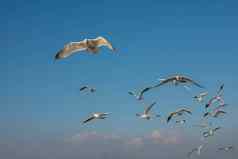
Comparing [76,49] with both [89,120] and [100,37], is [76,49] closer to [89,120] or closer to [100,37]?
[100,37]

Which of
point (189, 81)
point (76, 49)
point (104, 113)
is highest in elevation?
point (104, 113)

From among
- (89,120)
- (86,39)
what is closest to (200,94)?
(89,120)

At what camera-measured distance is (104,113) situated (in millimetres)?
56031

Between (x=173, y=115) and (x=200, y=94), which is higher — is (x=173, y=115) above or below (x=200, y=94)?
below

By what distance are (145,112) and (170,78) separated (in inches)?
1158

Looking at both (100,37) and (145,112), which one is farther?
(145,112)

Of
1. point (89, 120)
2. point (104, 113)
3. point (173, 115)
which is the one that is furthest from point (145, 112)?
point (89, 120)

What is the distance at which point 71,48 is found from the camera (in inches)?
1133

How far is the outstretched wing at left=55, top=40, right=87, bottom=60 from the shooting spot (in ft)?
86.9

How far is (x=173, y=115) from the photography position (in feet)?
201

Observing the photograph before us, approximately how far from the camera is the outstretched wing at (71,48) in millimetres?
26487

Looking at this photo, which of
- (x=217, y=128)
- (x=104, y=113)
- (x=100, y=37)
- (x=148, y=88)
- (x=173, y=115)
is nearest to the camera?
(x=100, y=37)

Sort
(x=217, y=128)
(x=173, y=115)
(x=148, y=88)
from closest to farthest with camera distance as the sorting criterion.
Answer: (x=148, y=88)
(x=173, y=115)
(x=217, y=128)

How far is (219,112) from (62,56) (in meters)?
53.2
